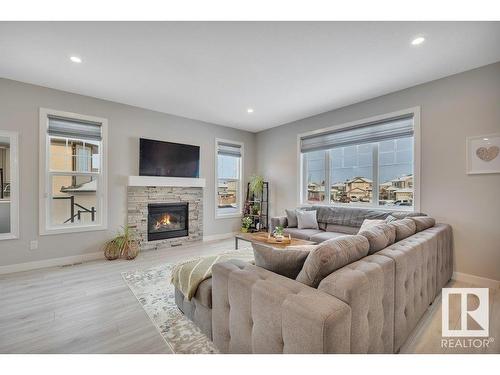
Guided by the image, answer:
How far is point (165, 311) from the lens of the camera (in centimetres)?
224

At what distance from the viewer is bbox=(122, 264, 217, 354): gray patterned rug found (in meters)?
1.75

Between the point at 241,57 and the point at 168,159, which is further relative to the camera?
the point at 168,159

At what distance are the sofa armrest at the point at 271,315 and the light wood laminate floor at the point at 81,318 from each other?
0.62m

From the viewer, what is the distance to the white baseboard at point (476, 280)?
9.16 feet

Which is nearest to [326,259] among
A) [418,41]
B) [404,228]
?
[404,228]

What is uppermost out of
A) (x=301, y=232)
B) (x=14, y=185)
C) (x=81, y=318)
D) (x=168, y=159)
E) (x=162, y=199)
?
(x=168, y=159)

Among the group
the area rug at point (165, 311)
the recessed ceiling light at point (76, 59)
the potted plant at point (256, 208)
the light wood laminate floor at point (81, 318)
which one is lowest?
the light wood laminate floor at point (81, 318)

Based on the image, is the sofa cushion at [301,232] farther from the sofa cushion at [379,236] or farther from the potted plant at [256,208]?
the sofa cushion at [379,236]

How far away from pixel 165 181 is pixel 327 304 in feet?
13.4

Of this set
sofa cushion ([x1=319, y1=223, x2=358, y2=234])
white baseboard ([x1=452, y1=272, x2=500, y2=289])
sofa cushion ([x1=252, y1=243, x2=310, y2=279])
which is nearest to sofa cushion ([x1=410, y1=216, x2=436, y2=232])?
white baseboard ([x1=452, y1=272, x2=500, y2=289])

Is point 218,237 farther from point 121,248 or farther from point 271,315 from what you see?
point 271,315

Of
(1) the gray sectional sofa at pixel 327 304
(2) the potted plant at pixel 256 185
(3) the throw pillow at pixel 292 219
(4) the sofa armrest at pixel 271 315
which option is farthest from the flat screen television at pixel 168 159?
(4) the sofa armrest at pixel 271 315

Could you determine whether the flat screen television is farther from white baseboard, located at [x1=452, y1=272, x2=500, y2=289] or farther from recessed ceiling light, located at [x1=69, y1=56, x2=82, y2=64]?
white baseboard, located at [x1=452, y1=272, x2=500, y2=289]

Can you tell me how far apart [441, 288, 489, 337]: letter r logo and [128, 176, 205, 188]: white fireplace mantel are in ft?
13.9
